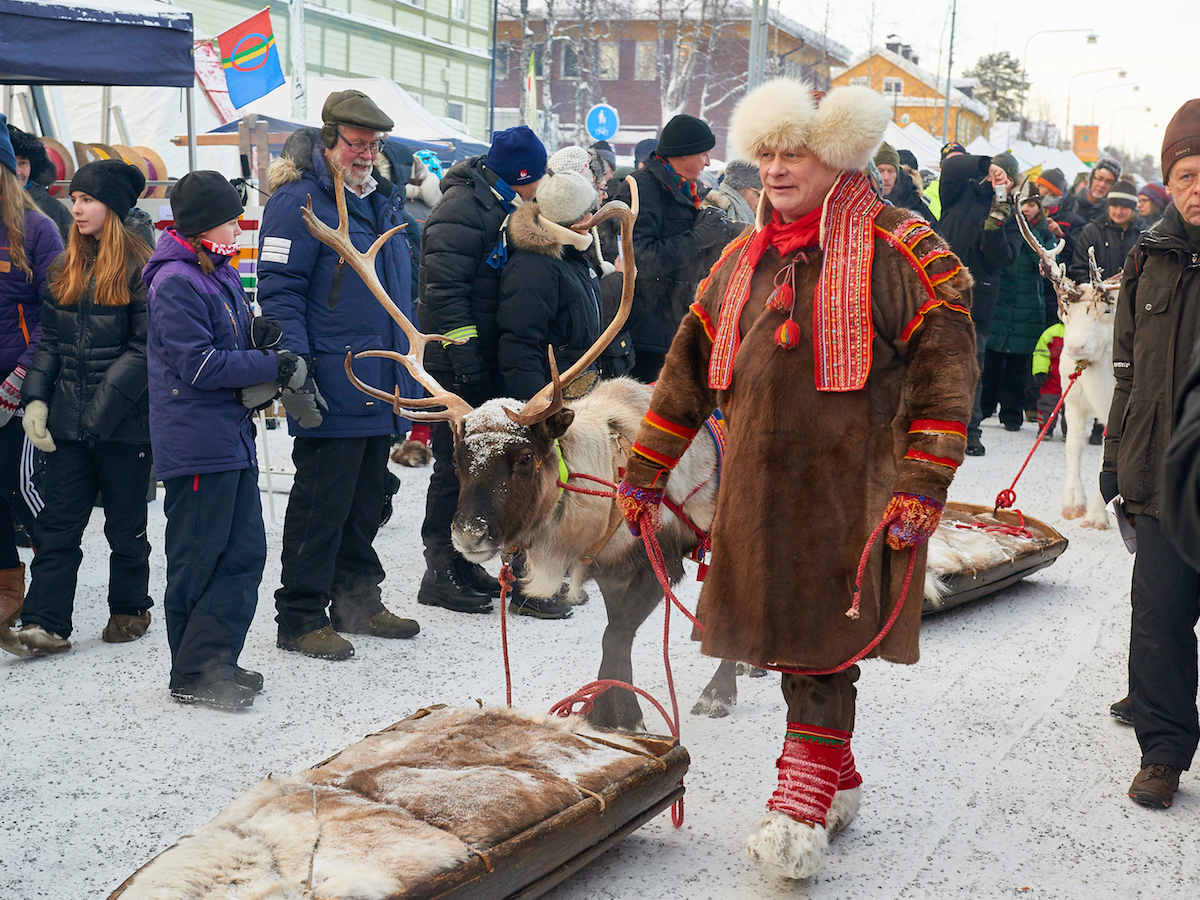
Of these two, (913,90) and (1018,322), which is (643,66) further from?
(1018,322)

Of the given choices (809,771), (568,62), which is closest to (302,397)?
(809,771)

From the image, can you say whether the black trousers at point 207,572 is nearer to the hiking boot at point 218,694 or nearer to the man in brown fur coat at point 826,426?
the hiking boot at point 218,694

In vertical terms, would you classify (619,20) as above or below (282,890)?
above

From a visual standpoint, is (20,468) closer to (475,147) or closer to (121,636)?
(121,636)

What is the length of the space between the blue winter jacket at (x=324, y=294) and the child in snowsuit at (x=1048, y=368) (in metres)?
6.75

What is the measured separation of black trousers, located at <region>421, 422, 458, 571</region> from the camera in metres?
5.46

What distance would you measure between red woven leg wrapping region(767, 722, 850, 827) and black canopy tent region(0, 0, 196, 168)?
5340 millimetres

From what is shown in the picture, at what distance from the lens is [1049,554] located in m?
5.80

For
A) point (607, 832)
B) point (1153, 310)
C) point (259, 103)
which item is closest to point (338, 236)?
point (607, 832)

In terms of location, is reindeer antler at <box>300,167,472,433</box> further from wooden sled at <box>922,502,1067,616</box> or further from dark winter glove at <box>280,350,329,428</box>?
wooden sled at <box>922,502,1067,616</box>

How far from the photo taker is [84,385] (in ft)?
15.1

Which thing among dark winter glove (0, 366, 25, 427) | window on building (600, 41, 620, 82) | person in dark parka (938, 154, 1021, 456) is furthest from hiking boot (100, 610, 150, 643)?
window on building (600, 41, 620, 82)

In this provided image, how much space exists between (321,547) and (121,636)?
998mm

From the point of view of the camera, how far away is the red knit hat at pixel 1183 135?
334 centimetres
